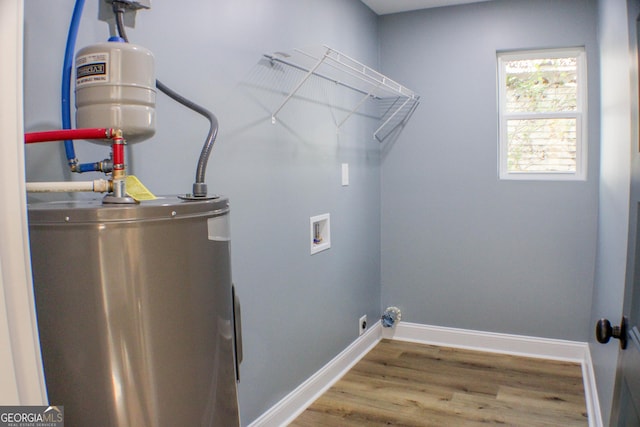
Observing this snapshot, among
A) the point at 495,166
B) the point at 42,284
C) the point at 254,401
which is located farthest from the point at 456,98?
the point at 42,284

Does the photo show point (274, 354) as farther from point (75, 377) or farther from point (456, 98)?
point (456, 98)

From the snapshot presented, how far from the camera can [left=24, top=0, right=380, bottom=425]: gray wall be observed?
4.83 ft

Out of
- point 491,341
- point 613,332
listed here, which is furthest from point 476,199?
point 613,332

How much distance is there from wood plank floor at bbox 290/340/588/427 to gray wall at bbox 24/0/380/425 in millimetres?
242

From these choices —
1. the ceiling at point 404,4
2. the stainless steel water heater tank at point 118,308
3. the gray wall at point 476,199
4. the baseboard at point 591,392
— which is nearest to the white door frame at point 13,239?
the stainless steel water heater tank at point 118,308

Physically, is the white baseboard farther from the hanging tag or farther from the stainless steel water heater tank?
the hanging tag

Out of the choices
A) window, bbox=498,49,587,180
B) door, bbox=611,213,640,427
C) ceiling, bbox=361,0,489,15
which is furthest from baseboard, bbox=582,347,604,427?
ceiling, bbox=361,0,489,15

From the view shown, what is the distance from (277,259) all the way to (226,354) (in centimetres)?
123

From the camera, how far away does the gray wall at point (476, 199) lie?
3.28 metres

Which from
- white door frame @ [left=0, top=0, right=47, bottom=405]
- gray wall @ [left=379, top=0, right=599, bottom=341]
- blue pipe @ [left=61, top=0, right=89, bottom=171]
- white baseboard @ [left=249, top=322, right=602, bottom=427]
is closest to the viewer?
white door frame @ [left=0, top=0, right=47, bottom=405]

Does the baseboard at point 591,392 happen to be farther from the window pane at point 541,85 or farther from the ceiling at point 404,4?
the ceiling at point 404,4

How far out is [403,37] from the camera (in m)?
3.60

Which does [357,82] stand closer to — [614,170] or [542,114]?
[542,114]

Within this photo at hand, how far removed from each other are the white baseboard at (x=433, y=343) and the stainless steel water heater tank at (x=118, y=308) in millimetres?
1393
